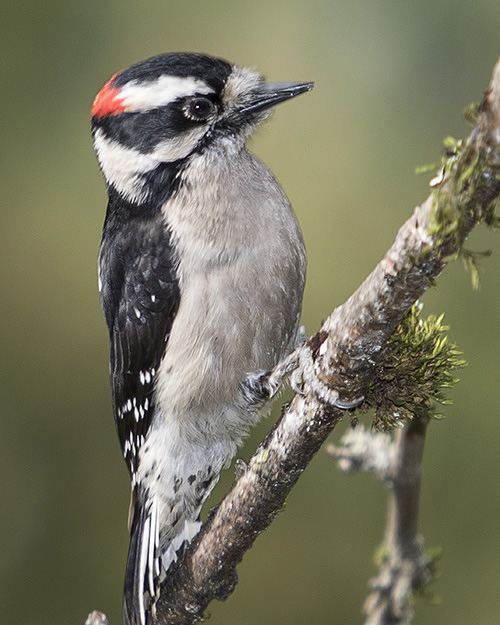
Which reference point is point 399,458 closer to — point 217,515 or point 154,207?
point 217,515

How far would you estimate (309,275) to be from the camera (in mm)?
4473

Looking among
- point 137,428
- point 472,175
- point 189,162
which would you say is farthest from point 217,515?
point 472,175

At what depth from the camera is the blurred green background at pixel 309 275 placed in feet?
14.0

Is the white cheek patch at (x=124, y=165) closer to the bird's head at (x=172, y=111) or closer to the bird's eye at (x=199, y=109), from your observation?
the bird's head at (x=172, y=111)

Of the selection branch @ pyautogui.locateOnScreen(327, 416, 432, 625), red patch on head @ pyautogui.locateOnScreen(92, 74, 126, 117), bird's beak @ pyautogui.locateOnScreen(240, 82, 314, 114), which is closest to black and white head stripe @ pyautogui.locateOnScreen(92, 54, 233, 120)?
red patch on head @ pyautogui.locateOnScreen(92, 74, 126, 117)

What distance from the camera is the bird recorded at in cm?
277

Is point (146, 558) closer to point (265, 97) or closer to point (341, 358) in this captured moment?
point (341, 358)

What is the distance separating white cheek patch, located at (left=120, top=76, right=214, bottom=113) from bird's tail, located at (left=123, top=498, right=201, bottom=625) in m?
1.51

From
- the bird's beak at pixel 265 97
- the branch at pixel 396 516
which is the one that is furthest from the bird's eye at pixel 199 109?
the branch at pixel 396 516

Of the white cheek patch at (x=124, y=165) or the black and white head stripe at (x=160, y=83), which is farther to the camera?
the white cheek patch at (x=124, y=165)

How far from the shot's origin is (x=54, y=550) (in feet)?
15.3

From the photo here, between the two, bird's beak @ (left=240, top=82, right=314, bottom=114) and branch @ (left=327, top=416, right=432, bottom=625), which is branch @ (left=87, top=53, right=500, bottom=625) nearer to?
branch @ (left=327, top=416, right=432, bottom=625)

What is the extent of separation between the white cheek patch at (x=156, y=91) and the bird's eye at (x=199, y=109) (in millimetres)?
40

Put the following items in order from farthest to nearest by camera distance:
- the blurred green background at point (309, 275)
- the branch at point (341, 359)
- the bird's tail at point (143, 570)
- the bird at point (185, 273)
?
the blurred green background at point (309, 275) → the bird's tail at point (143, 570) → the bird at point (185, 273) → the branch at point (341, 359)
